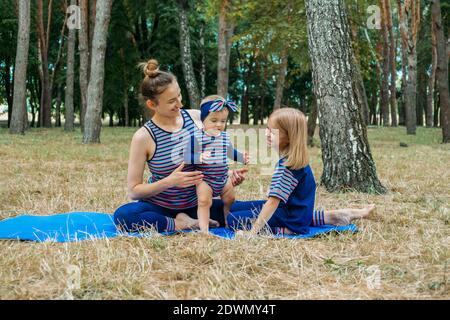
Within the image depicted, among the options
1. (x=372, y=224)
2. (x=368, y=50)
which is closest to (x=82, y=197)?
(x=372, y=224)

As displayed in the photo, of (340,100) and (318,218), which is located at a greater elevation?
(340,100)

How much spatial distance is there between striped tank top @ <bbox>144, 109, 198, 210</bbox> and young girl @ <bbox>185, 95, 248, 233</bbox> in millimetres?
91

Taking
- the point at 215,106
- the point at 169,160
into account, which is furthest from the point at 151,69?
the point at 169,160

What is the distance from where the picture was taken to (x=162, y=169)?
12.8 feet

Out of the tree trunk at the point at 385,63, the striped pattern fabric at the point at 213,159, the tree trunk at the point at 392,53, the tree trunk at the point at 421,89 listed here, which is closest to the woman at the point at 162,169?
the striped pattern fabric at the point at 213,159

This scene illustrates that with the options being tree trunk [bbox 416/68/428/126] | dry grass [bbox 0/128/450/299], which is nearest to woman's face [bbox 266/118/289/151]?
dry grass [bbox 0/128/450/299]

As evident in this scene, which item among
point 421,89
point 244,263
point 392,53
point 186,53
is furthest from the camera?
point 421,89

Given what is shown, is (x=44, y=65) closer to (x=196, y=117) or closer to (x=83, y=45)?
(x=83, y=45)

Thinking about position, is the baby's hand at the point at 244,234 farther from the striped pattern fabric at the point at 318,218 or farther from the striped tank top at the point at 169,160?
the striped pattern fabric at the point at 318,218

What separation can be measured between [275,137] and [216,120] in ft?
1.58

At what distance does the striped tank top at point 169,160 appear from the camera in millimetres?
3855

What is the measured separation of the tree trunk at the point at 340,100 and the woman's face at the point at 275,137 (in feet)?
6.75

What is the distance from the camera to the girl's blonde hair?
12.0 ft
